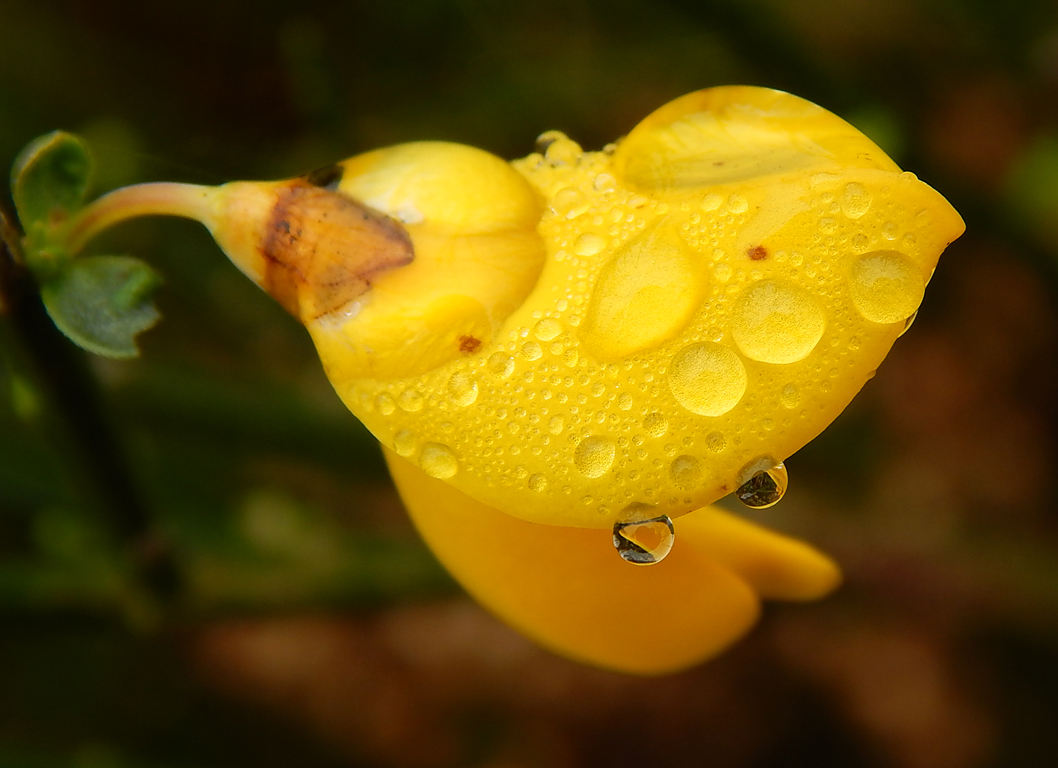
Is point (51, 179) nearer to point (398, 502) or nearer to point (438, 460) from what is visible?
point (438, 460)

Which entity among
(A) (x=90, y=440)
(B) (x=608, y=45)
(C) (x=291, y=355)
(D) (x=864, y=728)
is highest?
A: (B) (x=608, y=45)

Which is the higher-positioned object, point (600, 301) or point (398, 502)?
point (600, 301)

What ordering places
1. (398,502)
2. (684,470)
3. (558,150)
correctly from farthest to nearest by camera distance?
(398,502)
(558,150)
(684,470)

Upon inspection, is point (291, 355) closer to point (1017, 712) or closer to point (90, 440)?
point (90, 440)

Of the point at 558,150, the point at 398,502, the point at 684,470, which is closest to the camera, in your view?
the point at 684,470

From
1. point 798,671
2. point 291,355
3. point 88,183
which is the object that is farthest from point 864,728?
point 88,183

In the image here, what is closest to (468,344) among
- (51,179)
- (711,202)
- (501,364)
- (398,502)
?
(501,364)

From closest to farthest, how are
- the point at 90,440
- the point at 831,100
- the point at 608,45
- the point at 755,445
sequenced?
the point at 755,445
the point at 90,440
the point at 831,100
the point at 608,45
